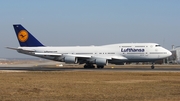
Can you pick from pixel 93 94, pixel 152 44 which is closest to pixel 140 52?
pixel 152 44

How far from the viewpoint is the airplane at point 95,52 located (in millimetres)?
59000

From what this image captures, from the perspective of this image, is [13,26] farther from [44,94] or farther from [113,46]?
[44,94]

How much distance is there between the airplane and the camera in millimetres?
59000

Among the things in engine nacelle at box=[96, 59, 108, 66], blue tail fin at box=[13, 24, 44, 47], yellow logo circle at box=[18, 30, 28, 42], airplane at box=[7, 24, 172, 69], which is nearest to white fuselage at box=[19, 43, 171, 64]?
airplane at box=[7, 24, 172, 69]

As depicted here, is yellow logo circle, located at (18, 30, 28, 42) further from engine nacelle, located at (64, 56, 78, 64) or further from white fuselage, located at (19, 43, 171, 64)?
engine nacelle, located at (64, 56, 78, 64)

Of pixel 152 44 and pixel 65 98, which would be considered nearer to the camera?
pixel 65 98

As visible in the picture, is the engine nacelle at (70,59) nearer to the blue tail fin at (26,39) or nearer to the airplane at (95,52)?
the airplane at (95,52)

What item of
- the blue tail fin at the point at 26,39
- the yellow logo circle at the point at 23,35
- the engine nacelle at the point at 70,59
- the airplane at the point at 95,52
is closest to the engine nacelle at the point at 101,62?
the airplane at the point at 95,52

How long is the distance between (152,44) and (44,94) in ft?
140

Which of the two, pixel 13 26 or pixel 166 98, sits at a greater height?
pixel 13 26

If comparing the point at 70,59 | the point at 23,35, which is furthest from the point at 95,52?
the point at 23,35

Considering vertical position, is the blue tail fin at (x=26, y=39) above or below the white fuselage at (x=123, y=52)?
above

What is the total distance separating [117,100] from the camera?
1673 centimetres

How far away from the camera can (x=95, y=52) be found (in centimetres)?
6175
